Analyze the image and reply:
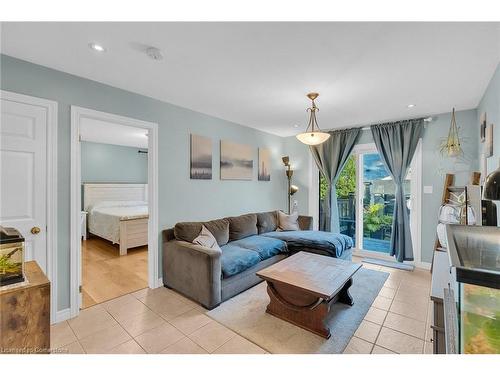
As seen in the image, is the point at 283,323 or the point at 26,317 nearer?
the point at 26,317

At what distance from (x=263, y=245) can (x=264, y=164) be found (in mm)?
Result: 1981

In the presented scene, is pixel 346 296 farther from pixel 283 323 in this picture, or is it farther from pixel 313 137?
pixel 313 137

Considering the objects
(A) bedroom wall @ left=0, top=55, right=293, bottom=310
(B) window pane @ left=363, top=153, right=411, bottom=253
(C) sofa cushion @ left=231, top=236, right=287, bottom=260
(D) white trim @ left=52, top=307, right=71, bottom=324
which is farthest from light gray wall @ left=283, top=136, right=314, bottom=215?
(D) white trim @ left=52, top=307, right=71, bottom=324

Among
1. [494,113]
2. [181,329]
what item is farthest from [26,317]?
[494,113]

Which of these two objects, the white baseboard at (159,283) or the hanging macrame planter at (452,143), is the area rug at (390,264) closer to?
the hanging macrame planter at (452,143)

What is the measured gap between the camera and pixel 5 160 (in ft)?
6.51

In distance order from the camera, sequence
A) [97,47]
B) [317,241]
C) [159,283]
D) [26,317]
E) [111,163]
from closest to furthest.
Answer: [26,317], [97,47], [159,283], [317,241], [111,163]

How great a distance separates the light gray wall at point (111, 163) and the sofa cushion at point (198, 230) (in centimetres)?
435

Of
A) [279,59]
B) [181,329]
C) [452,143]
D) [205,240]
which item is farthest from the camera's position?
[452,143]

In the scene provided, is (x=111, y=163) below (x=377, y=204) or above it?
above

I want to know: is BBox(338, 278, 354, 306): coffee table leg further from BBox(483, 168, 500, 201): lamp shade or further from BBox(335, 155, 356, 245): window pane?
BBox(335, 155, 356, 245): window pane

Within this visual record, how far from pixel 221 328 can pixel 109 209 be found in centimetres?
439

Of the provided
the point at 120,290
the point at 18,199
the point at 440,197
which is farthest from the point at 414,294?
the point at 18,199

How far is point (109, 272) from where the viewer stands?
11.5ft
